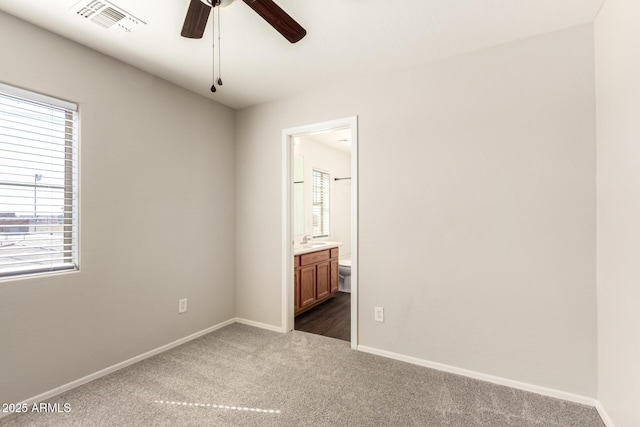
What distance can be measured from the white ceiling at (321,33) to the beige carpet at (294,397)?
241cm

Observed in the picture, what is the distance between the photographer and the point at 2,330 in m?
1.86

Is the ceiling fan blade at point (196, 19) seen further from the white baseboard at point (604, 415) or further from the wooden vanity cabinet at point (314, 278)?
the white baseboard at point (604, 415)

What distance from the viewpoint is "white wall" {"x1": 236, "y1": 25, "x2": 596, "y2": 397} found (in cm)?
199

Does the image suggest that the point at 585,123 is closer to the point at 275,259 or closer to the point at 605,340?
the point at 605,340

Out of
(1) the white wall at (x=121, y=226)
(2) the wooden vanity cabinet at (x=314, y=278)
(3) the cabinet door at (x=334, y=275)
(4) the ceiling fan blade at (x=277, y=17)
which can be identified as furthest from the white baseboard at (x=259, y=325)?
(4) the ceiling fan blade at (x=277, y=17)

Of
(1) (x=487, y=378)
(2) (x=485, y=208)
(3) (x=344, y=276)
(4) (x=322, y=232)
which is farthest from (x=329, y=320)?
(2) (x=485, y=208)

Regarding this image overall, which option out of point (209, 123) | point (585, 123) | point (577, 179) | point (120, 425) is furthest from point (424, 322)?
point (209, 123)

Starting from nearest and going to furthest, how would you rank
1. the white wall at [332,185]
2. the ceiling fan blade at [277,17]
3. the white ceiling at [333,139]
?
the ceiling fan blade at [277,17] < the white ceiling at [333,139] < the white wall at [332,185]

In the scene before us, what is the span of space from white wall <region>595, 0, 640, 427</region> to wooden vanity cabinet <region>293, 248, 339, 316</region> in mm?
2651

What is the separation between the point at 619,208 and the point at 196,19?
2.44m

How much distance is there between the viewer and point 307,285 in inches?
150

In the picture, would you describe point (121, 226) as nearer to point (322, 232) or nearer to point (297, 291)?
point (297, 291)

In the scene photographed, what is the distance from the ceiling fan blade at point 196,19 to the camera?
1.46 meters

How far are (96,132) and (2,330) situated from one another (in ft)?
4.70
